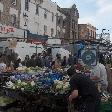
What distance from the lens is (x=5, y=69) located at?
17.9 m

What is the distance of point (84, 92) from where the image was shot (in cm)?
964

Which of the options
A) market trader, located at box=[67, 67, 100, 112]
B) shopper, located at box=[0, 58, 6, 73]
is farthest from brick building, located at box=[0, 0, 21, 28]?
market trader, located at box=[67, 67, 100, 112]

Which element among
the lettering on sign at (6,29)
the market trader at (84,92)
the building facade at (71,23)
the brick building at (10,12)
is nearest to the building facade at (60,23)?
the building facade at (71,23)

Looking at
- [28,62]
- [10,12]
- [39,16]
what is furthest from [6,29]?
[28,62]

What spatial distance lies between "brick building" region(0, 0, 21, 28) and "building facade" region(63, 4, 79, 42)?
26802 mm

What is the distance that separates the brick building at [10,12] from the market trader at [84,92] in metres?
32.3

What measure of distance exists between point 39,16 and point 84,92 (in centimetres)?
4516

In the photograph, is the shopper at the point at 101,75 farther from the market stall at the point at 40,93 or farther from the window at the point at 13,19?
the window at the point at 13,19

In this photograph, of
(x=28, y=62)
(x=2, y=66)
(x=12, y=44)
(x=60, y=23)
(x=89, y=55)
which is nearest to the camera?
(x=2, y=66)

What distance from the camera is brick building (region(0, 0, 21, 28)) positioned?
139 ft

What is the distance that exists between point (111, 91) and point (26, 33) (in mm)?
32783

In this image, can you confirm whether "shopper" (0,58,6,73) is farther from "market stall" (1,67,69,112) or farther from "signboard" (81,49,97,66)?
"signboard" (81,49,97,66)

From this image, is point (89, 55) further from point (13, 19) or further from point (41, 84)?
point (13, 19)

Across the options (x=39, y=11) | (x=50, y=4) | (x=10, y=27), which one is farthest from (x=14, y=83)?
(x=50, y=4)
